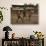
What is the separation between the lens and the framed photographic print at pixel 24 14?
4199mm

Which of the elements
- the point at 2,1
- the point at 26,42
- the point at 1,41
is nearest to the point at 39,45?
the point at 26,42

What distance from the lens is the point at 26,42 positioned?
4031 millimetres

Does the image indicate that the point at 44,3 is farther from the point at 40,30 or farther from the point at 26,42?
the point at 26,42

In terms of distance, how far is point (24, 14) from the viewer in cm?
421

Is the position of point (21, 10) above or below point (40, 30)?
above

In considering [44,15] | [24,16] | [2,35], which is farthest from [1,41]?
[44,15]

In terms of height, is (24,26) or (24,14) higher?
(24,14)

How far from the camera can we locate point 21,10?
166 inches

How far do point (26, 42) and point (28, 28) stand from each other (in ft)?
1.38

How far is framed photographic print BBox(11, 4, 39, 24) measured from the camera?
4.20 metres

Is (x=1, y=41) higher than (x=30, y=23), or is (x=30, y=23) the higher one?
(x=30, y=23)

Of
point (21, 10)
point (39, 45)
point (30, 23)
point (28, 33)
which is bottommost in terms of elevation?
point (39, 45)

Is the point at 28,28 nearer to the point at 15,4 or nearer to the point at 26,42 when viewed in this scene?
the point at 26,42

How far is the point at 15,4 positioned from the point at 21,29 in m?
0.71
